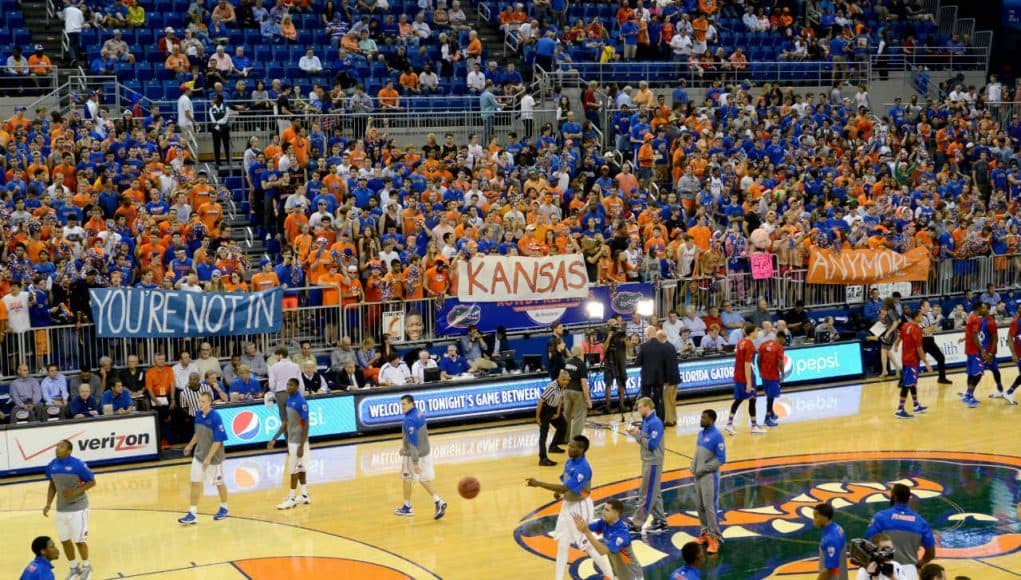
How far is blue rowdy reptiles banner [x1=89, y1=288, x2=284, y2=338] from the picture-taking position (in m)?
22.9

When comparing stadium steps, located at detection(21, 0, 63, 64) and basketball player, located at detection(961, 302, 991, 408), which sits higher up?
stadium steps, located at detection(21, 0, 63, 64)

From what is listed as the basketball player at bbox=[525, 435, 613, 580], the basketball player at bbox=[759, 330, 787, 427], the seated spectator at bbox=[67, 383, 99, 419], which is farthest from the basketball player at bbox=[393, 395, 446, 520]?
the basketball player at bbox=[759, 330, 787, 427]

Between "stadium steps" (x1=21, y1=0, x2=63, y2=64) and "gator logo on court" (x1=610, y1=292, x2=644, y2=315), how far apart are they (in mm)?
14386

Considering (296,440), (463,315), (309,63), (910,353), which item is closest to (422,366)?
(463,315)

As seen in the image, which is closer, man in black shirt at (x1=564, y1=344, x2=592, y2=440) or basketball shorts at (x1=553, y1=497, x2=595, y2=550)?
basketball shorts at (x1=553, y1=497, x2=595, y2=550)

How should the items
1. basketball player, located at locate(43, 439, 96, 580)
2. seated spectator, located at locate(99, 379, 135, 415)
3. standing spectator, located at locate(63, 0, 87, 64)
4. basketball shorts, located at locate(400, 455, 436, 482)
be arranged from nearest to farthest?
basketball player, located at locate(43, 439, 96, 580) → basketball shorts, located at locate(400, 455, 436, 482) → seated spectator, located at locate(99, 379, 135, 415) → standing spectator, located at locate(63, 0, 87, 64)

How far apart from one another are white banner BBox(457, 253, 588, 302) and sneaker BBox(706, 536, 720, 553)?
33.8 feet

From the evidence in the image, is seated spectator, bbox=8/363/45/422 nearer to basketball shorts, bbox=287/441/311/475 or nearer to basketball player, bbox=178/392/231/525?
basketball player, bbox=178/392/231/525

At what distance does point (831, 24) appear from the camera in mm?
41594

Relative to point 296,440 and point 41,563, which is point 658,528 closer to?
point 296,440

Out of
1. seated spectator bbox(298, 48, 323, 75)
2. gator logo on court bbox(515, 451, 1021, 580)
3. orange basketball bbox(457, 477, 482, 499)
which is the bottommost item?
gator logo on court bbox(515, 451, 1021, 580)

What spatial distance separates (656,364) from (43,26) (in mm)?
18736

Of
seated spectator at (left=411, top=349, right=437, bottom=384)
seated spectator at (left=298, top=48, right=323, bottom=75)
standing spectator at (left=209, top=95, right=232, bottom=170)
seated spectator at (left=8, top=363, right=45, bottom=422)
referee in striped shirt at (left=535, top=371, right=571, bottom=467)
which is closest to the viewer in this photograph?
referee in striped shirt at (left=535, top=371, right=571, bottom=467)

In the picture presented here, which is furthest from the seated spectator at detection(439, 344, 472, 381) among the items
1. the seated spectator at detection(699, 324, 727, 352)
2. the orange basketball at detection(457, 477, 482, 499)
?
the orange basketball at detection(457, 477, 482, 499)
